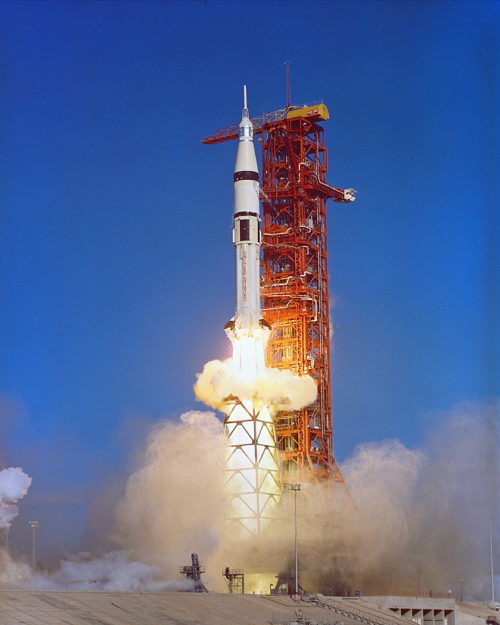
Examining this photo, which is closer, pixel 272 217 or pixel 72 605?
pixel 72 605

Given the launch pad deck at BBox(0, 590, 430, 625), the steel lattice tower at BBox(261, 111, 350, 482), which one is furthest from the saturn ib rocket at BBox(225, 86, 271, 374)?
the launch pad deck at BBox(0, 590, 430, 625)

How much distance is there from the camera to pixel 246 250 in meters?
103

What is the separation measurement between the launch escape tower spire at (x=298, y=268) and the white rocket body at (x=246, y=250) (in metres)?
6.91

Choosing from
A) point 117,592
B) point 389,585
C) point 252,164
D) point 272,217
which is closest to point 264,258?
point 272,217

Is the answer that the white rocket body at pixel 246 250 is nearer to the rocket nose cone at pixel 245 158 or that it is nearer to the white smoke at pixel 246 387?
the rocket nose cone at pixel 245 158

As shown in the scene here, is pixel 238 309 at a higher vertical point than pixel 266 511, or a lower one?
higher

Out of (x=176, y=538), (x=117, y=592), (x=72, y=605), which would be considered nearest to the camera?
(x=72, y=605)

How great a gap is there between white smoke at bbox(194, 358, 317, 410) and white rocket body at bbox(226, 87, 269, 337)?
3180mm

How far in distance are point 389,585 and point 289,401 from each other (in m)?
16.6

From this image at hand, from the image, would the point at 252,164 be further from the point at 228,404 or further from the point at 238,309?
the point at 228,404

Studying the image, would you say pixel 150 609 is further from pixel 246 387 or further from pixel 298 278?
pixel 298 278

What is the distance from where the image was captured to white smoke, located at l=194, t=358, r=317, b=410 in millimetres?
101938

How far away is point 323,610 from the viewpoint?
9019cm

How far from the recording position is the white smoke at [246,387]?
10194cm
